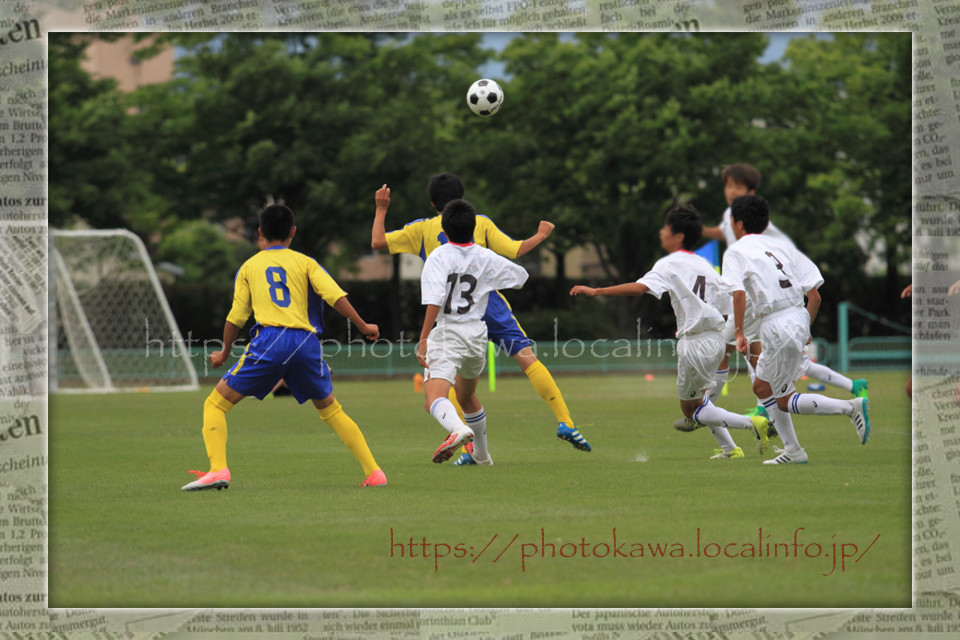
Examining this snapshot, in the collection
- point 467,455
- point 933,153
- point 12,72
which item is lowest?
point 467,455

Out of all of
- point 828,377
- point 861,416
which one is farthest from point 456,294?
point 828,377

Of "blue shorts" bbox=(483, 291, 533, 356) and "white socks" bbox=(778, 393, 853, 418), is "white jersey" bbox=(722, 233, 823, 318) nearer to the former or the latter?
"white socks" bbox=(778, 393, 853, 418)

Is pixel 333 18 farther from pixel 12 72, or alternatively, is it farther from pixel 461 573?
pixel 461 573

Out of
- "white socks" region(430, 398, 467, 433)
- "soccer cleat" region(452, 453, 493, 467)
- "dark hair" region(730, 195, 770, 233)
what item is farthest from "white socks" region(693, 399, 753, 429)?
"white socks" region(430, 398, 467, 433)

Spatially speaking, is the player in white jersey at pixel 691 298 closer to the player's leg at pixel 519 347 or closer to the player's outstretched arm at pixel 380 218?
the player's leg at pixel 519 347

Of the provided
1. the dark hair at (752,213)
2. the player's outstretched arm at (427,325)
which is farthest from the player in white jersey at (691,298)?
the player's outstretched arm at (427,325)

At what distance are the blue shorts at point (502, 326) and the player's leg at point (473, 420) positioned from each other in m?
0.40

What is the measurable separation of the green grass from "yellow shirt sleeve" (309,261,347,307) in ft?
4.20

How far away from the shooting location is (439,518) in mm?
6688

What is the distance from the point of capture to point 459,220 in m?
8.62

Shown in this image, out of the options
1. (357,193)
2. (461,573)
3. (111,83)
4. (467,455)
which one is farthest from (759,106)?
(461,573)

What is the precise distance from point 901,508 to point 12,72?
199 inches

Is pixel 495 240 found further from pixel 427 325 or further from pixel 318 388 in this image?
pixel 318 388

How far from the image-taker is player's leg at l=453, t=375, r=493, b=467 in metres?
9.37
